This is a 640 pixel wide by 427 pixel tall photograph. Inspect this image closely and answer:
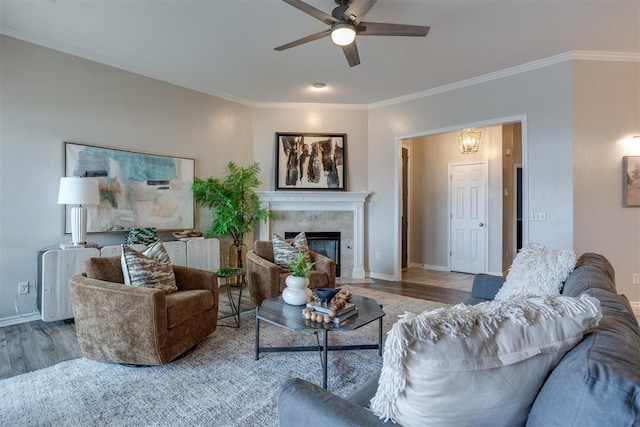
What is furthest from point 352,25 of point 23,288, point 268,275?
point 23,288

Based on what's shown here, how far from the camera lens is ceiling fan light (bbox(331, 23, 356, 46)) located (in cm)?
249

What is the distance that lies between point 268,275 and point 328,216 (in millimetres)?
2284

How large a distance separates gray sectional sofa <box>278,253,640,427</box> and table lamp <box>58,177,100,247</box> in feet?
10.6

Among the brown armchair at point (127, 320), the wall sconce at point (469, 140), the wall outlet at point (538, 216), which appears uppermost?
the wall sconce at point (469, 140)

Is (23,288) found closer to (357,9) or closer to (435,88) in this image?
(357,9)

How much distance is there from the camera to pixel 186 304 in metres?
2.55

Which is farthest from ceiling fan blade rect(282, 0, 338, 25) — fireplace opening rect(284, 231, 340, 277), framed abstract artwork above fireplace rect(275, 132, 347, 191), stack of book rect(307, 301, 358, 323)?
fireplace opening rect(284, 231, 340, 277)

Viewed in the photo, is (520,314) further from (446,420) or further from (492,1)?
(492,1)

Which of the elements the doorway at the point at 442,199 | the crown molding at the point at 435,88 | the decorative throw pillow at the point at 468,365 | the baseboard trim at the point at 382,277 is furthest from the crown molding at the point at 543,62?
the decorative throw pillow at the point at 468,365

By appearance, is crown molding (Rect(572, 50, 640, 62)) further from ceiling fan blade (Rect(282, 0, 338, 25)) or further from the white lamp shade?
the white lamp shade

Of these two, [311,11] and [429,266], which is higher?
[311,11]

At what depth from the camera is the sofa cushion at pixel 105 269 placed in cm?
254

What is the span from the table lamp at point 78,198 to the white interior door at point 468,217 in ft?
18.8

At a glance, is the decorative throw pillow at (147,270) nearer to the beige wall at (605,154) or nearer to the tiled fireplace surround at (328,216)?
the tiled fireplace surround at (328,216)
